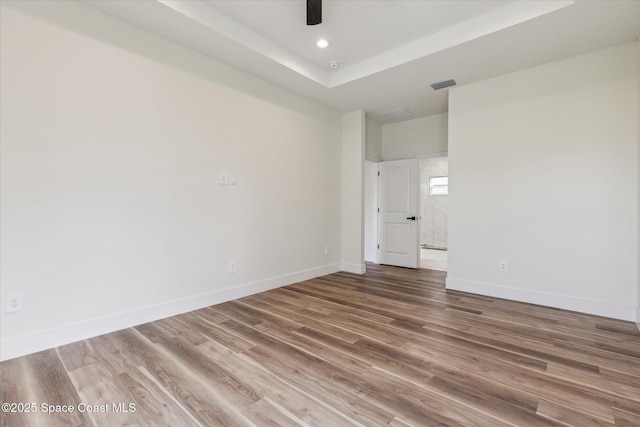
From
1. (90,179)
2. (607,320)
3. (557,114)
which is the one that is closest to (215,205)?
(90,179)

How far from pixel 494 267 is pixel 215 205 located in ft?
11.4

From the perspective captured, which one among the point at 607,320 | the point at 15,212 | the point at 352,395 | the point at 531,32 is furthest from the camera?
the point at 607,320

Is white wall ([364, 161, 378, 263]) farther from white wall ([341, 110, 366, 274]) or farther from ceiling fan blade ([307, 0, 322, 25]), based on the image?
ceiling fan blade ([307, 0, 322, 25])

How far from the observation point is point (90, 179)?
94.9 inches

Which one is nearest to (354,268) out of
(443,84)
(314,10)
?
(443,84)

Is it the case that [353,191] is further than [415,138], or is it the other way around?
[415,138]

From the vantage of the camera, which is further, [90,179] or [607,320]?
[607,320]

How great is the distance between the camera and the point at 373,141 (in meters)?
5.63

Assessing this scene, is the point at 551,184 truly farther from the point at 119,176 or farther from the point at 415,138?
the point at 119,176

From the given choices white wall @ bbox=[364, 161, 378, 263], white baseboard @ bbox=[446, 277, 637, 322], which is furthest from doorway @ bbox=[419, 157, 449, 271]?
white baseboard @ bbox=[446, 277, 637, 322]

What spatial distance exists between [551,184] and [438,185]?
241 inches

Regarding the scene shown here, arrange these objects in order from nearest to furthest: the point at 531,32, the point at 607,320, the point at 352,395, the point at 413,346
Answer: the point at 352,395
the point at 413,346
the point at 531,32
the point at 607,320

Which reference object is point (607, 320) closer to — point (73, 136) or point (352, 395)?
point (352, 395)

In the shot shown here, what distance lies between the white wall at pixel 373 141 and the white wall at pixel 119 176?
2090 millimetres
